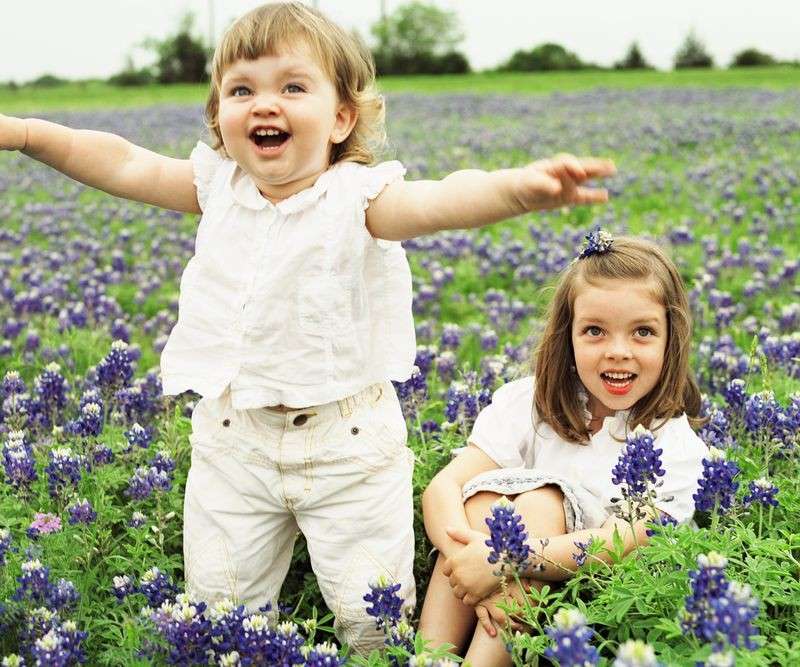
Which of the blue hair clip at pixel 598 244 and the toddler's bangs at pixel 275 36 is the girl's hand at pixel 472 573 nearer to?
the blue hair clip at pixel 598 244

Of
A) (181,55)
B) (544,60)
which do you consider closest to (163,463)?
(544,60)

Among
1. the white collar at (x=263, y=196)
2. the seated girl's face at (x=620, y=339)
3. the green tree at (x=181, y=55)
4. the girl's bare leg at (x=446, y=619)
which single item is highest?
the green tree at (x=181, y=55)

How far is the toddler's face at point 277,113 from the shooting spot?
3.24 metres

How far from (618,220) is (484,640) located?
7.21m

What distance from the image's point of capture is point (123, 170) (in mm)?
3609

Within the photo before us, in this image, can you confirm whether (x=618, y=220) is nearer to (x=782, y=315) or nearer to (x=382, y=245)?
(x=782, y=315)

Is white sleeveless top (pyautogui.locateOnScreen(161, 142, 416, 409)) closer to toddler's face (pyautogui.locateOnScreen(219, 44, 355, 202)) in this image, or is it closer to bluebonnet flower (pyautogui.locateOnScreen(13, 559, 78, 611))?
toddler's face (pyautogui.locateOnScreen(219, 44, 355, 202))

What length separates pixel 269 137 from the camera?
333 cm

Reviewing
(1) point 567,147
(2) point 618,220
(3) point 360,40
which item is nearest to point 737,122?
(1) point 567,147

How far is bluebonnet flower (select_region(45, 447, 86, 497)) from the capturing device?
3.70m

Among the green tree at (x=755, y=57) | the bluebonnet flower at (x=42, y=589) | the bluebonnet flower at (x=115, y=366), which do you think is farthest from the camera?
the green tree at (x=755, y=57)

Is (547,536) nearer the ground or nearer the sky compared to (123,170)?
nearer the ground

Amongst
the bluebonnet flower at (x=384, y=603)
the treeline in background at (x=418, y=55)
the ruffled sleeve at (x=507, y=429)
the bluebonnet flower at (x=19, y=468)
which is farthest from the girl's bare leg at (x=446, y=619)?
the treeline in background at (x=418, y=55)

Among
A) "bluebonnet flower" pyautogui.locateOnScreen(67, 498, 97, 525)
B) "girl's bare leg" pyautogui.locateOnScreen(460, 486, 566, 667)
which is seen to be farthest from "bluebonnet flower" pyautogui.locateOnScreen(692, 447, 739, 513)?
"bluebonnet flower" pyautogui.locateOnScreen(67, 498, 97, 525)
